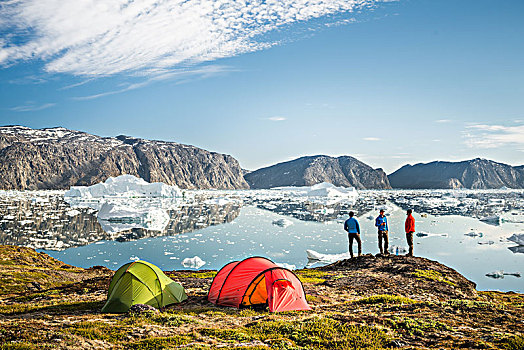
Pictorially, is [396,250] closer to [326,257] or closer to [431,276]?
[326,257]

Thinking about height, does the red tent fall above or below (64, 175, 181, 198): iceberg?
below

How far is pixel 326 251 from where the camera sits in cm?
2727

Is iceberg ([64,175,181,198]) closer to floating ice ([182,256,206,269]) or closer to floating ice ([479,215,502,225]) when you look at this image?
floating ice ([182,256,206,269])

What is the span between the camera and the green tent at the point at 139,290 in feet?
35.6

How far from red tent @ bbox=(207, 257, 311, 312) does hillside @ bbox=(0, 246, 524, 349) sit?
0.52 metres

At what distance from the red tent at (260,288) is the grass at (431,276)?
7.08 meters

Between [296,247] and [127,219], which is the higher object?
[127,219]

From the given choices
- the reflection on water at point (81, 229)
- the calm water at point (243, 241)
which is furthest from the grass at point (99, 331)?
the reflection on water at point (81, 229)

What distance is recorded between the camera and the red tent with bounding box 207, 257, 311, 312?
1106 centimetres

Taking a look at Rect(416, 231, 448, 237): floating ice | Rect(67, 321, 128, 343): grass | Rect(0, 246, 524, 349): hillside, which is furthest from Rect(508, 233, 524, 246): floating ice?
Rect(67, 321, 128, 343): grass

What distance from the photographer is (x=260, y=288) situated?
38.3 ft

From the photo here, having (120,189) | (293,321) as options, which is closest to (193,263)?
(293,321)

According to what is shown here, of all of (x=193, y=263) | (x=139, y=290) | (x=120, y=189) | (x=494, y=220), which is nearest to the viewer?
(x=139, y=290)

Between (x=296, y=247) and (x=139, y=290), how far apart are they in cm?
1854
